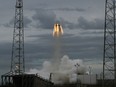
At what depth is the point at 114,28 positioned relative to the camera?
283 feet

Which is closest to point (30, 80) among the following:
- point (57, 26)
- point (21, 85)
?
point (21, 85)

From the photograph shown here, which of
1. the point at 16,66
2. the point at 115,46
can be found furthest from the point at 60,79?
the point at 115,46

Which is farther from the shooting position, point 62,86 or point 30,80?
point 62,86

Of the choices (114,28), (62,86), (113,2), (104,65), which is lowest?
(62,86)

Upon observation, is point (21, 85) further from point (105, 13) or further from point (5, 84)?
point (105, 13)

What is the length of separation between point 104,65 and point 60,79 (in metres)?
64.3

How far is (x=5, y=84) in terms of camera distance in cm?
9469

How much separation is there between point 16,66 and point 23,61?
236 cm

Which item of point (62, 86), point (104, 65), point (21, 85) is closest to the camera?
point (104, 65)

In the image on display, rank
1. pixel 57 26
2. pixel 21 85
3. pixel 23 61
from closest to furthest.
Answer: pixel 21 85 < pixel 23 61 < pixel 57 26

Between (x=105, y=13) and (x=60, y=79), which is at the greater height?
(x=105, y=13)

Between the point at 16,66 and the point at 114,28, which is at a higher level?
the point at 114,28

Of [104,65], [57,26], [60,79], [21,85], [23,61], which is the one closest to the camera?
[104,65]

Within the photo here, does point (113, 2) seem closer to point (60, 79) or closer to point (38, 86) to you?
point (38, 86)
